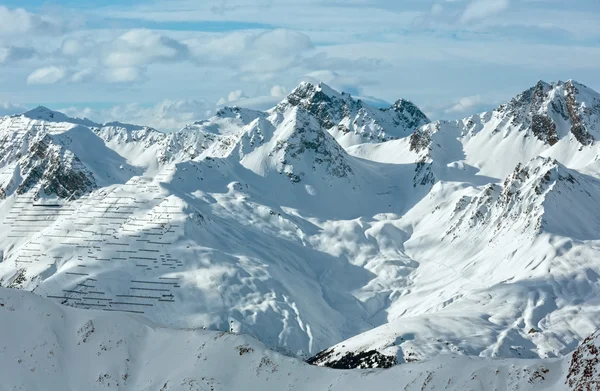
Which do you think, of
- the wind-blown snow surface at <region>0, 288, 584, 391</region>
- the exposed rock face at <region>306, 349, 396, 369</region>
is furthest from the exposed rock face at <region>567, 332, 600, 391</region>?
the exposed rock face at <region>306, 349, 396, 369</region>

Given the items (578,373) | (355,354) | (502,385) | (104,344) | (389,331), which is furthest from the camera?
(389,331)

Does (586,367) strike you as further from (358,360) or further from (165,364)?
(358,360)

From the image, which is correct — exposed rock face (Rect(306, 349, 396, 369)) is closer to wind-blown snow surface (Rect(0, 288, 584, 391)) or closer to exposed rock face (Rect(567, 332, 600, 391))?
wind-blown snow surface (Rect(0, 288, 584, 391))

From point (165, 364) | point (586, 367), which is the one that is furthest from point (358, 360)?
point (586, 367)

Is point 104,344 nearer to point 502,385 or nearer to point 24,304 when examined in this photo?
point 24,304

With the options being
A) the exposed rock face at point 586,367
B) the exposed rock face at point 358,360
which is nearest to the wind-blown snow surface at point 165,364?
the exposed rock face at point 586,367

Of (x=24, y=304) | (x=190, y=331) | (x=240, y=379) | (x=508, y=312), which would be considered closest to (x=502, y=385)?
(x=240, y=379)

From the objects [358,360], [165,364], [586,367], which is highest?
[586,367]

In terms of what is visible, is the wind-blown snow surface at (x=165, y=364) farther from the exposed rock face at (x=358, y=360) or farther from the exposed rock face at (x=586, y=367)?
the exposed rock face at (x=358, y=360)

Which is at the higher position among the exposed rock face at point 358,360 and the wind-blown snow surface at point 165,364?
the wind-blown snow surface at point 165,364
